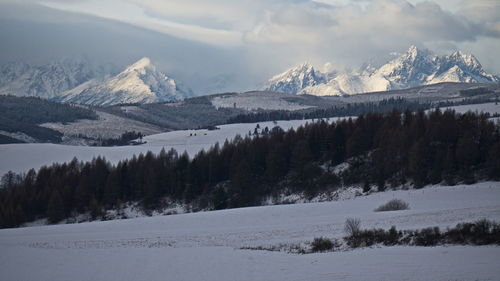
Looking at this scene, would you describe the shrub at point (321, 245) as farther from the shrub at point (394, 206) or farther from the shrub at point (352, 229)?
the shrub at point (394, 206)

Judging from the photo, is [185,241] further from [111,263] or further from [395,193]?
[395,193]

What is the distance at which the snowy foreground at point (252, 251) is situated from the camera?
29359mm

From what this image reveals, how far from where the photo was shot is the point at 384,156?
8269cm

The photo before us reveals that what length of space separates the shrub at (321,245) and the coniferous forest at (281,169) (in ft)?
124

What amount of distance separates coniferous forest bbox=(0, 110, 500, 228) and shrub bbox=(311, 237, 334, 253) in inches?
1484

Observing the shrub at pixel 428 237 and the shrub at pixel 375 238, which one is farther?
the shrub at pixel 375 238

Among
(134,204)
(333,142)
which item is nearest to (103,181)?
(134,204)

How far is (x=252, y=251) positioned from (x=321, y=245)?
14.1ft

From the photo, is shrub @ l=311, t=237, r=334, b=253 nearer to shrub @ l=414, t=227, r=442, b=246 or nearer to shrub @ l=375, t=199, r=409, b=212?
shrub @ l=414, t=227, r=442, b=246

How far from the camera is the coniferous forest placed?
254 ft

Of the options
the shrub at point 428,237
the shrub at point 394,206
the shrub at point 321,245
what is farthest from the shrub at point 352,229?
the shrub at point 394,206

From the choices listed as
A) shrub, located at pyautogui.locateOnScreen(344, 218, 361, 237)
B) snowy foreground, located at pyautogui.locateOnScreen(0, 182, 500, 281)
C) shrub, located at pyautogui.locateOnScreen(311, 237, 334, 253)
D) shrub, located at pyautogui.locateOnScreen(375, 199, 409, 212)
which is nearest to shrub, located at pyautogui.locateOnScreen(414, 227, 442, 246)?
snowy foreground, located at pyautogui.locateOnScreen(0, 182, 500, 281)

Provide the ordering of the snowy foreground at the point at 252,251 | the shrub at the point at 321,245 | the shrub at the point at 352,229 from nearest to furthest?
the snowy foreground at the point at 252,251 < the shrub at the point at 321,245 < the shrub at the point at 352,229

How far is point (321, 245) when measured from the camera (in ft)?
121
